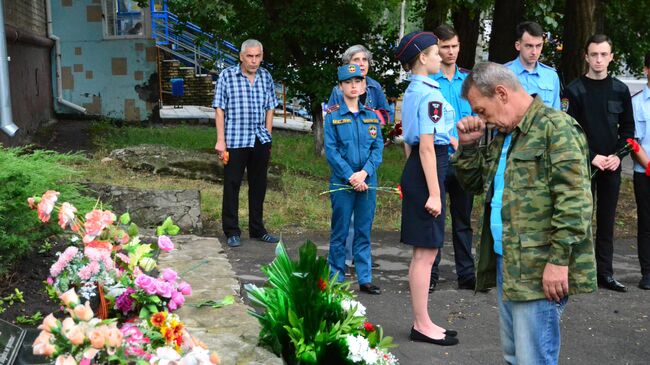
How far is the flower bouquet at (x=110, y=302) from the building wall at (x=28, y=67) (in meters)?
7.49

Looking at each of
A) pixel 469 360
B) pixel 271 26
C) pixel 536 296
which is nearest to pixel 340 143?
pixel 469 360

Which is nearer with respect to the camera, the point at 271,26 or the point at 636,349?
the point at 636,349

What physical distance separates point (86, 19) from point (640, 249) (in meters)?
15.7

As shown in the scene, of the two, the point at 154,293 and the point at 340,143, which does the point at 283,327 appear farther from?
the point at 340,143

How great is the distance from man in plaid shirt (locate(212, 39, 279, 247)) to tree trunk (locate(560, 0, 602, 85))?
408 cm

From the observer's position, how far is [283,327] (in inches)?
159

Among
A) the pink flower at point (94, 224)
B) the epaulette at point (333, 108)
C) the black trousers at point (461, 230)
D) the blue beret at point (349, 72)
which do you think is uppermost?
the blue beret at point (349, 72)

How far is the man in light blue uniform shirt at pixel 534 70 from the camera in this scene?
655 centimetres

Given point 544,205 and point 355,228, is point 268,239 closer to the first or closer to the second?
point 355,228

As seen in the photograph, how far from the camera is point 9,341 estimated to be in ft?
11.2

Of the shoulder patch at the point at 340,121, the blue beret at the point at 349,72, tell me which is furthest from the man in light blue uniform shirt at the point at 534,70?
the shoulder patch at the point at 340,121

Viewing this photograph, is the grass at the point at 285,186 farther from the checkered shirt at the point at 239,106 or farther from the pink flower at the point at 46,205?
the pink flower at the point at 46,205

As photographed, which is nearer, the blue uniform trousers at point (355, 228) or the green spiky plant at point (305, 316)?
the green spiky plant at point (305, 316)

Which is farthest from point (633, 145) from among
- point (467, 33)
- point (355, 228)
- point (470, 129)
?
point (467, 33)
